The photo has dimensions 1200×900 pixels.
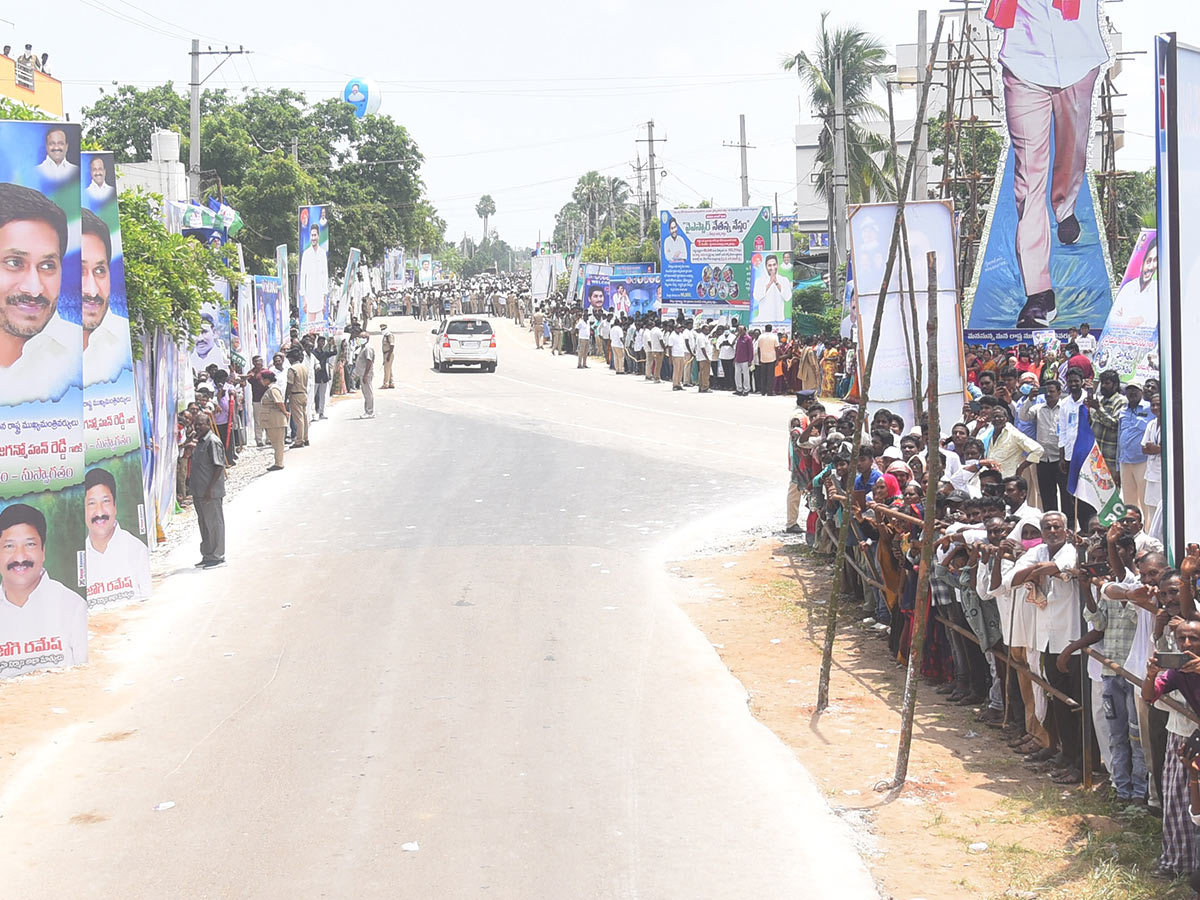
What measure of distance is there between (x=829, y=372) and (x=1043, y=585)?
21.6 metres

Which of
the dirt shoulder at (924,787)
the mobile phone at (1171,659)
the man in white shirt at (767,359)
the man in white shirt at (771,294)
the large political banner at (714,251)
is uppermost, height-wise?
the large political banner at (714,251)

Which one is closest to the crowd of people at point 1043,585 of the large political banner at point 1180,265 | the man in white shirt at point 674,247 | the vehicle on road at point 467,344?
the large political banner at point 1180,265

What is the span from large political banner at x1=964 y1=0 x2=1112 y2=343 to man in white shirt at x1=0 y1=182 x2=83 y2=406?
15.2 m

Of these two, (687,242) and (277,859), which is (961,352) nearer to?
(277,859)

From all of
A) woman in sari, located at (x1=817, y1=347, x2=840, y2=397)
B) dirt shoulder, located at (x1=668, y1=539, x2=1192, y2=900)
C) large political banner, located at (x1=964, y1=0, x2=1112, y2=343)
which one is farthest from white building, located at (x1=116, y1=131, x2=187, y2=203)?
dirt shoulder, located at (x1=668, y1=539, x2=1192, y2=900)

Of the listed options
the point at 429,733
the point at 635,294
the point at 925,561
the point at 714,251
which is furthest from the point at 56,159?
the point at 635,294

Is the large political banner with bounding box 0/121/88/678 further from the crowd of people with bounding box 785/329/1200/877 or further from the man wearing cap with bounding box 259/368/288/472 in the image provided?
the man wearing cap with bounding box 259/368/288/472

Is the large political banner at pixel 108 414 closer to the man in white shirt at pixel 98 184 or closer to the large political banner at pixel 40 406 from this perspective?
the man in white shirt at pixel 98 184

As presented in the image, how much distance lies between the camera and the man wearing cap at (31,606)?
35.0 ft

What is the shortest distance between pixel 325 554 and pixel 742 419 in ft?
41.2

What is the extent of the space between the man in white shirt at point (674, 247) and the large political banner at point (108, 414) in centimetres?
2381

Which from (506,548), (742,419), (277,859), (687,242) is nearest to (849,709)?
(277,859)

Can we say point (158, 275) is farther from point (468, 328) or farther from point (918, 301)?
point (468, 328)

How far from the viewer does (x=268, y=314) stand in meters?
28.2
